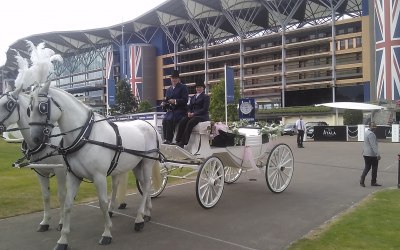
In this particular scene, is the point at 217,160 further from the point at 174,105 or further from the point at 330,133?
the point at 330,133

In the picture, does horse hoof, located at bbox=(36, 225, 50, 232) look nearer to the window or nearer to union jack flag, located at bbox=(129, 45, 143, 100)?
the window

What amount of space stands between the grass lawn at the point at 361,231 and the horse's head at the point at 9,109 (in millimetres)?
4783

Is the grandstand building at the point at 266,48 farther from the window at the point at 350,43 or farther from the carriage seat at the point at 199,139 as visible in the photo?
the carriage seat at the point at 199,139

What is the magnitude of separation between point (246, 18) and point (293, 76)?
56.3 feet

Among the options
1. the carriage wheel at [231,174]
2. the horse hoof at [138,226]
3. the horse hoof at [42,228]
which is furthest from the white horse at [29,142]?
the carriage wheel at [231,174]

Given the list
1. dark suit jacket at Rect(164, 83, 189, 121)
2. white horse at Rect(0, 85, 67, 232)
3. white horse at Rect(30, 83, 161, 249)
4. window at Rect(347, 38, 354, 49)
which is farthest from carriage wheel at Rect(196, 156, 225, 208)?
window at Rect(347, 38, 354, 49)

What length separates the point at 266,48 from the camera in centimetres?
8025

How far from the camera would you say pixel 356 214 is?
7961mm

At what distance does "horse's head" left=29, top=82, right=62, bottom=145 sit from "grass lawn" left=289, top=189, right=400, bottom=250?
13.0 feet

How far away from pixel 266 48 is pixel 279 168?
72379mm

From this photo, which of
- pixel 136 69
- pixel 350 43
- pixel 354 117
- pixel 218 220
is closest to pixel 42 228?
pixel 218 220

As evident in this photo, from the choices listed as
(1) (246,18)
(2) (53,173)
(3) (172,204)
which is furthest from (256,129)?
(1) (246,18)

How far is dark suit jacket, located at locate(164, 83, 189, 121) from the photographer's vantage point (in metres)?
8.73

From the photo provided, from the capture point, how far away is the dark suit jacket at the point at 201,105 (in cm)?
894
